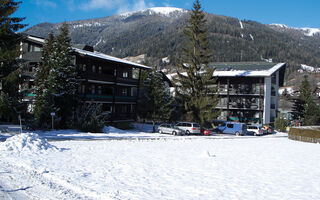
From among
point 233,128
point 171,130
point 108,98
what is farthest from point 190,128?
point 108,98

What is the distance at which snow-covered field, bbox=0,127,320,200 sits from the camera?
964 centimetres

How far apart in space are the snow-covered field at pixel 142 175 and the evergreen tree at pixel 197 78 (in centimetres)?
2163

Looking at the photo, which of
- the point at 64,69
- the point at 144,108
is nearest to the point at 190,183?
the point at 64,69

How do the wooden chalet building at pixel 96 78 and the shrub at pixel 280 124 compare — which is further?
the shrub at pixel 280 124

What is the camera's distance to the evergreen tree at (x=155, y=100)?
129 feet

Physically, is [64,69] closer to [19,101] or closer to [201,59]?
[19,101]

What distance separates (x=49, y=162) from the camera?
13.7 metres

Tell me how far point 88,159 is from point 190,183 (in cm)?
636

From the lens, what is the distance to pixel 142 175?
476 inches

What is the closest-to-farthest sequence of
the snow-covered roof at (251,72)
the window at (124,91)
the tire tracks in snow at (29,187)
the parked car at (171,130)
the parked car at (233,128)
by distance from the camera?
the tire tracks in snow at (29,187)
the parked car at (171,130)
the parked car at (233,128)
the window at (124,91)
the snow-covered roof at (251,72)

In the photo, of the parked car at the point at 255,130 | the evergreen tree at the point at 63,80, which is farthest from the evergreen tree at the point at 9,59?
the parked car at the point at 255,130

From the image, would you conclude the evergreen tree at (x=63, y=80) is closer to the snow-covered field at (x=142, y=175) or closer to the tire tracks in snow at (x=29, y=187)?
the snow-covered field at (x=142, y=175)

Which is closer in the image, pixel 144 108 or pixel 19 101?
pixel 19 101

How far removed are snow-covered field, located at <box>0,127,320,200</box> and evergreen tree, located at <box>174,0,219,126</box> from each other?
21626 mm
